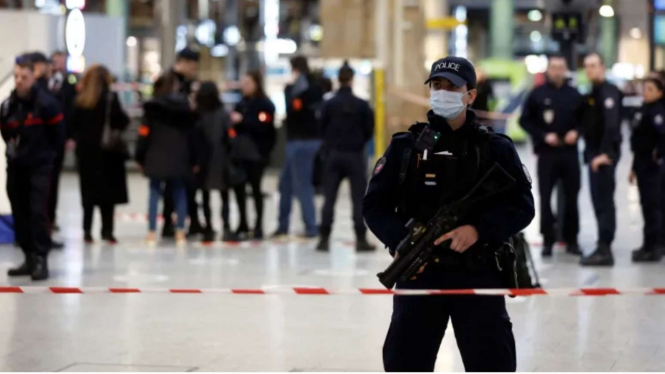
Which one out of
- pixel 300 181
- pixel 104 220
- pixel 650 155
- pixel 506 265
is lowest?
pixel 104 220

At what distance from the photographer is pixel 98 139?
13.5 metres

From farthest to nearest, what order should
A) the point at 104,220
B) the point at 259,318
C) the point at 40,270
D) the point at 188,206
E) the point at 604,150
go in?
the point at 188,206 → the point at 104,220 → the point at 604,150 → the point at 40,270 → the point at 259,318

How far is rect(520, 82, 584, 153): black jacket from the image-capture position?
12.5 m

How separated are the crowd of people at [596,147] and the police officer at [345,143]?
1604mm

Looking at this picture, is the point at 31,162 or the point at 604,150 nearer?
the point at 31,162

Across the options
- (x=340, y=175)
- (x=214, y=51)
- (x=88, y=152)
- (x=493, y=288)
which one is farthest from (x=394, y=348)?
(x=214, y=51)

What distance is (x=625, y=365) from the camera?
7.59 meters

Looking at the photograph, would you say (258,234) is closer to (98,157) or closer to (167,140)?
(167,140)

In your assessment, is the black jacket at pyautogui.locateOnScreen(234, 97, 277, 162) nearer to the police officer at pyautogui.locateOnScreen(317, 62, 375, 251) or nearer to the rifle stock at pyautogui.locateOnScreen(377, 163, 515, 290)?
the police officer at pyautogui.locateOnScreen(317, 62, 375, 251)

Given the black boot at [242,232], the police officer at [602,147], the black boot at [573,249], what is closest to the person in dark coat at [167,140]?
the black boot at [242,232]

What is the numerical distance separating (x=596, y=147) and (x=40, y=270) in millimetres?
5097

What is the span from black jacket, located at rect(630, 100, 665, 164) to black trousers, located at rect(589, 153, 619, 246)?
43cm

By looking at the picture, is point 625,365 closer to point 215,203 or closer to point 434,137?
point 434,137

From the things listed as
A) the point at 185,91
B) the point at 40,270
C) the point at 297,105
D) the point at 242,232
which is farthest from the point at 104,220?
the point at 40,270
